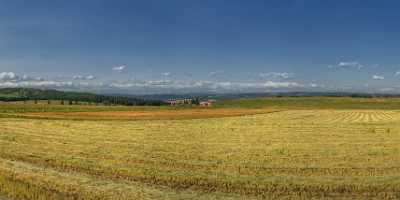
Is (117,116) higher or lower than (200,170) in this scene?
lower

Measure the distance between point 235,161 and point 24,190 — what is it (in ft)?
32.5

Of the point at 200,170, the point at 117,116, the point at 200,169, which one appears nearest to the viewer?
the point at 200,170

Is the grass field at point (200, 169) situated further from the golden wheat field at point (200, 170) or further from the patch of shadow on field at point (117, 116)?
the patch of shadow on field at point (117, 116)

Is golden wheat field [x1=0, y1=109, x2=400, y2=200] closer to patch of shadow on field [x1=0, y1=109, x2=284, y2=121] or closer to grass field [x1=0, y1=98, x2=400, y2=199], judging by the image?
grass field [x1=0, y1=98, x2=400, y2=199]

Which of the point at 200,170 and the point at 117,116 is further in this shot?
the point at 117,116

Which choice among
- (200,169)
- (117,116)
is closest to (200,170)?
(200,169)

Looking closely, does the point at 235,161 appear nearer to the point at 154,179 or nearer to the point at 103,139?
the point at 154,179

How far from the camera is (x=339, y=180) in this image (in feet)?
58.0

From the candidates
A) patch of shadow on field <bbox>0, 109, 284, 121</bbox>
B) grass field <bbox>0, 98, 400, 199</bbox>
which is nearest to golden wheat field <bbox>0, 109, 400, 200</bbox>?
grass field <bbox>0, 98, 400, 199</bbox>

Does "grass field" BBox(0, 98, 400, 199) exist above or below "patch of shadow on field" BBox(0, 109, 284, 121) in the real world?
above

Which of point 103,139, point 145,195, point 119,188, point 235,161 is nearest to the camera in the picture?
point 145,195

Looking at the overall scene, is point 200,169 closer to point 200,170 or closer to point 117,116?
point 200,170

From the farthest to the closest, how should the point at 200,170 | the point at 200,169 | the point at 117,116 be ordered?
1. the point at 117,116
2. the point at 200,169
3. the point at 200,170

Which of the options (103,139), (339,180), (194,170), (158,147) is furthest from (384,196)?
(103,139)
